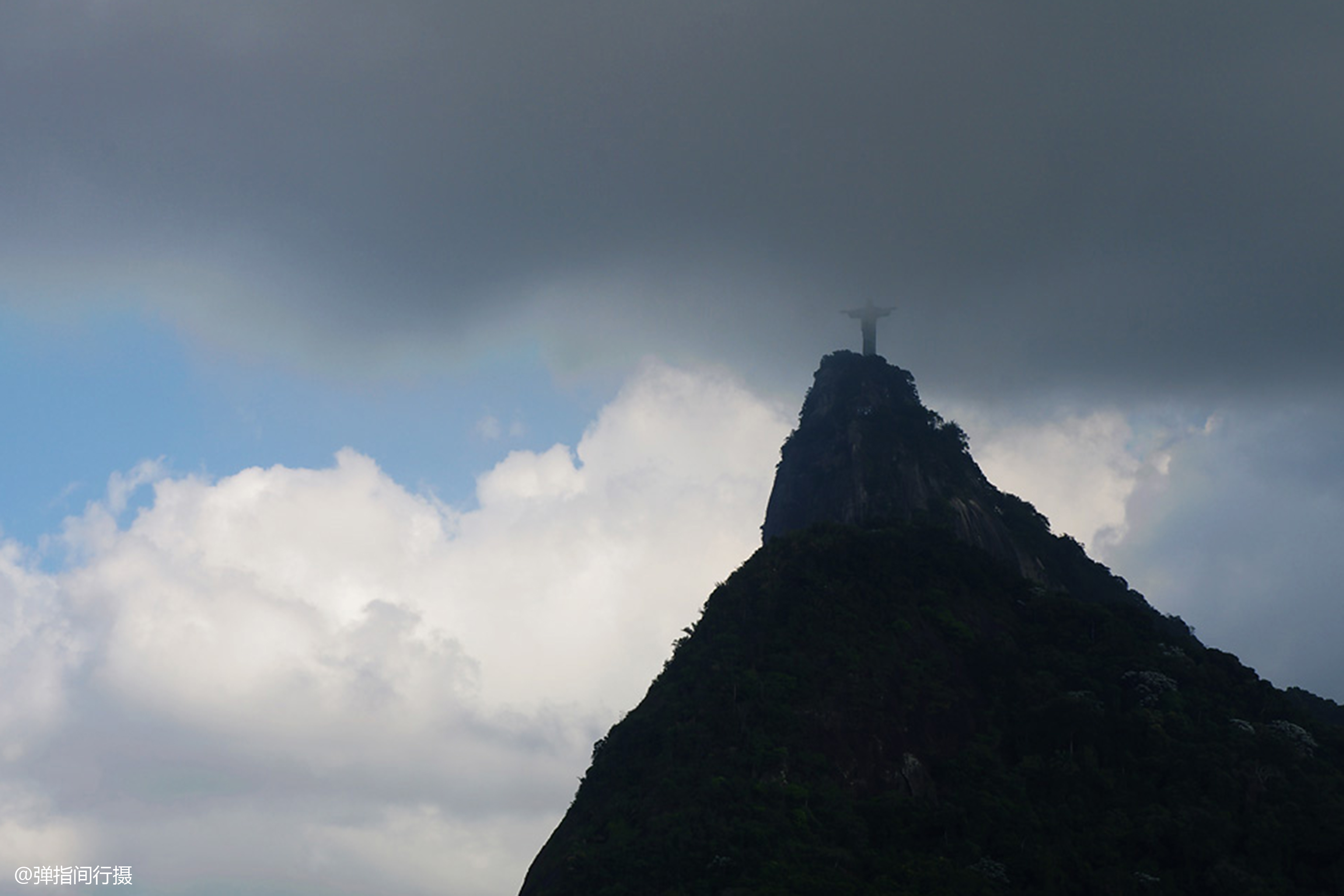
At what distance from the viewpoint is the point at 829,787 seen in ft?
326

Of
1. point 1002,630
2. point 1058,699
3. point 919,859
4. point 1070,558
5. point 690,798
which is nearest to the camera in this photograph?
point 919,859

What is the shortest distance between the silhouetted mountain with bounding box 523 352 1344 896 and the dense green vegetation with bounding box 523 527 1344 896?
21cm

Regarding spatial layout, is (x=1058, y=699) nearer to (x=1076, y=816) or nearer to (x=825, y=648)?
(x=1076, y=816)

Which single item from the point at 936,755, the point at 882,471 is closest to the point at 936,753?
the point at 936,755

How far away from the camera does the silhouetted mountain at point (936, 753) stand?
89688 millimetres

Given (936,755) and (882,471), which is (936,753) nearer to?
(936,755)

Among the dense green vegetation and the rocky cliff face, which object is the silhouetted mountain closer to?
the dense green vegetation

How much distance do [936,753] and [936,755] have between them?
0.27 meters

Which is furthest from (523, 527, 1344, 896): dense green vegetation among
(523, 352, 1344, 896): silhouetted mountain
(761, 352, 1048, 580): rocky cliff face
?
(761, 352, 1048, 580): rocky cliff face

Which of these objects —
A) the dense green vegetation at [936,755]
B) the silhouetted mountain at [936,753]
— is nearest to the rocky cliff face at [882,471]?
the silhouetted mountain at [936,753]

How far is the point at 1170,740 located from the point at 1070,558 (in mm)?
60308

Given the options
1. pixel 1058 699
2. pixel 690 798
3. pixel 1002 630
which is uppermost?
pixel 1002 630

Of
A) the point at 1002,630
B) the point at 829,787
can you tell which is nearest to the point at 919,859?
the point at 829,787

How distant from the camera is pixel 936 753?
349 ft
